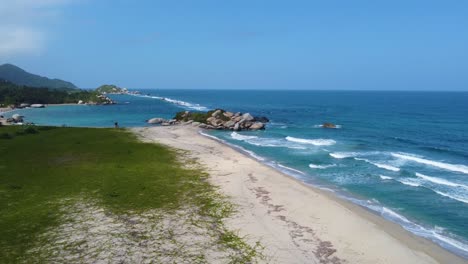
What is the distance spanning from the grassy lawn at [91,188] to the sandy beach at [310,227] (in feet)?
5.19

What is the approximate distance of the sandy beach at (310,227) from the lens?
1862 centimetres

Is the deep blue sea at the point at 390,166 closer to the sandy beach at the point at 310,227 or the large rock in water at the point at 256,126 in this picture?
the large rock in water at the point at 256,126

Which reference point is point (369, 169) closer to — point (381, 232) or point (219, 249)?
point (381, 232)

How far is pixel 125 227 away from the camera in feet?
68.8

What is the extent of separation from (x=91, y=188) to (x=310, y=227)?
54.5 ft

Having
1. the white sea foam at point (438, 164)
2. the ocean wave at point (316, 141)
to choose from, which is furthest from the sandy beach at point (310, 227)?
the ocean wave at point (316, 141)

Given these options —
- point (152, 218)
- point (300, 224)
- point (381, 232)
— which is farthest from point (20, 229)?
point (381, 232)

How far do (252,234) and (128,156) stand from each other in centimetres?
2515

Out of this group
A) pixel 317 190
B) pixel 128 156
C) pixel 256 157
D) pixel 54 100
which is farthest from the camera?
pixel 54 100

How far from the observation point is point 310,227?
22125 millimetres

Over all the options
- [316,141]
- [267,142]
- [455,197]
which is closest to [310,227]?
[455,197]

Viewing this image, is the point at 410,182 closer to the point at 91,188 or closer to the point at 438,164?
the point at 438,164

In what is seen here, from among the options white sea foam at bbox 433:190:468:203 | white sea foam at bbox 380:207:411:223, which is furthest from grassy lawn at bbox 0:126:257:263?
white sea foam at bbox 433:190:468:203

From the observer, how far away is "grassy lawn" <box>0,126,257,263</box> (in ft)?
65.6
